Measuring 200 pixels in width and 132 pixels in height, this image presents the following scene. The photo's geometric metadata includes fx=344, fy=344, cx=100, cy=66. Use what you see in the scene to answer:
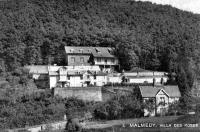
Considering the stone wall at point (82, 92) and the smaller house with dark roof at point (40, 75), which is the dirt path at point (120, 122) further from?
the smaller house with dark roof at point (40, 75)

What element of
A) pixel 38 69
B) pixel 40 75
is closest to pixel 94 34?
pixel 38 69

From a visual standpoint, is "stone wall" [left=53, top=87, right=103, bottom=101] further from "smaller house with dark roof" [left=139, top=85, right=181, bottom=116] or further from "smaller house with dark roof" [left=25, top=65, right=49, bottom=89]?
"smaller house with dark roof" [left=139, top=85, right=181, bottom=116]

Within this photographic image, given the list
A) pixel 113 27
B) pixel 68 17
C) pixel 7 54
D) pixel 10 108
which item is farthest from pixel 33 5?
pixel 10 108

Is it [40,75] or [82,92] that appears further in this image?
[40,75]

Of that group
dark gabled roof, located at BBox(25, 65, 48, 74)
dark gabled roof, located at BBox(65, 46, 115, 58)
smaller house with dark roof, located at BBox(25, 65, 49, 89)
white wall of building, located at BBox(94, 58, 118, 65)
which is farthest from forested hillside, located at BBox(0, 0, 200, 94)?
smaller house with dark roof, located at BBox(25, 65, 49, 89)

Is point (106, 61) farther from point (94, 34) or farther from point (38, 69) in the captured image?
point (38, 69)

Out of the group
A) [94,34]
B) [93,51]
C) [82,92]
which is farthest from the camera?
[94,34]

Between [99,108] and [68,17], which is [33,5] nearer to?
[68,17]
